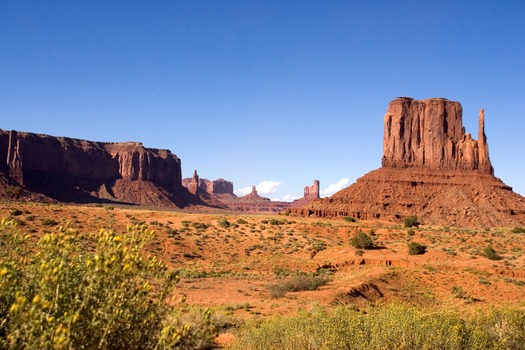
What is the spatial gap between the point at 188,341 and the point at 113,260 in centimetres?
139

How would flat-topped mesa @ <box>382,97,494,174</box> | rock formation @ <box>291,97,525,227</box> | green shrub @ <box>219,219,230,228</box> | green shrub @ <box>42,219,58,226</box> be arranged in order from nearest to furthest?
green shrub @ <box>42,219,58,226</box>
green shrub @ <box>219,219,230,228</box>
rock formation @ <box>291,97,525,227</box>
flat-topped mesa @ <box>382,97,494,174</box>

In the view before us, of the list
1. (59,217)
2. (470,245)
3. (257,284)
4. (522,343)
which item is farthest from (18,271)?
(470,245)

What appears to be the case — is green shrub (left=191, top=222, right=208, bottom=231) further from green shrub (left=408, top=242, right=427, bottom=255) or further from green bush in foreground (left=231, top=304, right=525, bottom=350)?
green bush in foreground (left=231, top=304, right=525, bottom=350)

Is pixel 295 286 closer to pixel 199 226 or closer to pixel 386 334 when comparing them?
pixel 386 334

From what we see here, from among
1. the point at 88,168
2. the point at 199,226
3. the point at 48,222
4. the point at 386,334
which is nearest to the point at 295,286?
the point at 386,334

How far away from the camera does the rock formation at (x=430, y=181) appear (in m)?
77.7

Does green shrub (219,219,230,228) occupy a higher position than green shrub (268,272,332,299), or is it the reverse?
green shrub (219,219,230,228)

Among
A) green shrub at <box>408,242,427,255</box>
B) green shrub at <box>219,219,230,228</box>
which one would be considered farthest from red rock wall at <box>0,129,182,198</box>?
green shrub at <box>408,242,427,255</box>

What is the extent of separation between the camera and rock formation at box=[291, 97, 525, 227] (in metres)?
77.7

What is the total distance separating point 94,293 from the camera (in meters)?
4.10

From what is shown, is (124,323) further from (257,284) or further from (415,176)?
(415,176)

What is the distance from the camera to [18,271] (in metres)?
4.47

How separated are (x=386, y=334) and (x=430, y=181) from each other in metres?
87.7

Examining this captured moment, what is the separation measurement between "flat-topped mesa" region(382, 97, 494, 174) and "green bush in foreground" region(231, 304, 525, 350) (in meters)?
90.9
